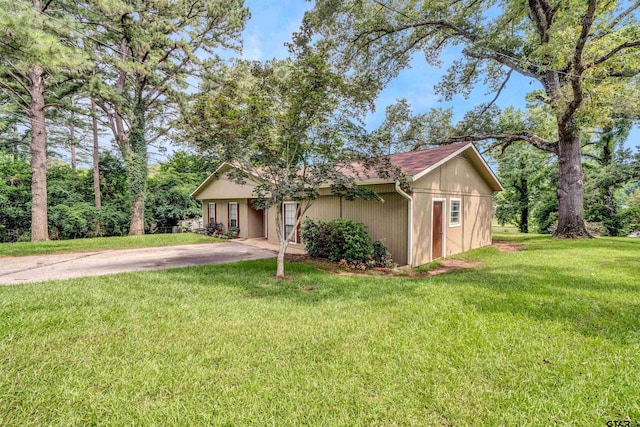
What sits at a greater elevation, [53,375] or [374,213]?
[374,213]

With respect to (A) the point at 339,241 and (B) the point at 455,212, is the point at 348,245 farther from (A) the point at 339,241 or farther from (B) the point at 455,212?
(B) the point at 455,212

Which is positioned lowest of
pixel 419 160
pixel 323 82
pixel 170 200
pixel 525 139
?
pixel 170 200

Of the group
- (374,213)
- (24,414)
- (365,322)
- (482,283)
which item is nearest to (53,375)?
(24,414)

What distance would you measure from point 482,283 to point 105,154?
2358 centimetres

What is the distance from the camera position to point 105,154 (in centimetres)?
1955

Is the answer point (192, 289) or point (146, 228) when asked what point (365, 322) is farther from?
point (146, 228)

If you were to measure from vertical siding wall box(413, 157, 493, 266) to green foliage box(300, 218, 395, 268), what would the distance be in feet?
3.43

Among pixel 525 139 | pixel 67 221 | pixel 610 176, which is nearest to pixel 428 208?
pixel 525 139

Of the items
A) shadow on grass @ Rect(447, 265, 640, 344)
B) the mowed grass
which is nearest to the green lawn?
shadow on grass @ Rect(447, 265, 640, 344)

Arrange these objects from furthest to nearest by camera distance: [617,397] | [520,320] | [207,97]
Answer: [207,97], [520,320], [617,397]

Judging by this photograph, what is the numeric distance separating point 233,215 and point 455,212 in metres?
11.5

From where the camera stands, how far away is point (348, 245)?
830 centimetres

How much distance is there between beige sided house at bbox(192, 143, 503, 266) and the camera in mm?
8219

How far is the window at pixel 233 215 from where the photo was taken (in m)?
15.8
